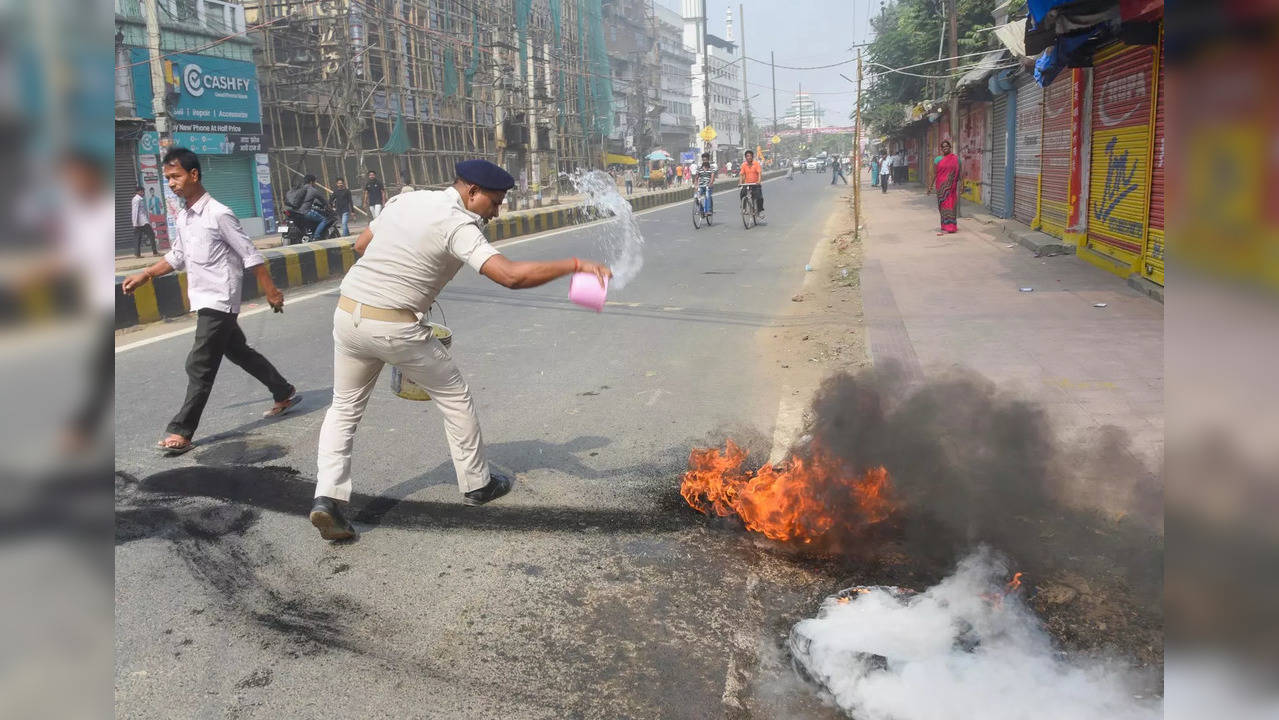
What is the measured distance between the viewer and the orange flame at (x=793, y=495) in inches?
147

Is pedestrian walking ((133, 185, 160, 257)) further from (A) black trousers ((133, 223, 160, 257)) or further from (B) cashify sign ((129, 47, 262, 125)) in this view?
(B) cashify sign ((129, 47, 262, 125))

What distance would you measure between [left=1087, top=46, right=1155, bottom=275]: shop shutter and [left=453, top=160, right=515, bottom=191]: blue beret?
8.30 metres

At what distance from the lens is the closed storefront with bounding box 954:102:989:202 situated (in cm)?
2238

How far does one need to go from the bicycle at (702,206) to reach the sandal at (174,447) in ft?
49.3

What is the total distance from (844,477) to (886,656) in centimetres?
136

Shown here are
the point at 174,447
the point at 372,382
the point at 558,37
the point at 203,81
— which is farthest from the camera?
the point at 558,37

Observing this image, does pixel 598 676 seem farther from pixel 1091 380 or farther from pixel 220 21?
pixel 220 21

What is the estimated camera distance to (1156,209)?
9281mm

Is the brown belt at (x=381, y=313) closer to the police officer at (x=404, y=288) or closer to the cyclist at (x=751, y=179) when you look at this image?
the police officer at (x=404, y=288)

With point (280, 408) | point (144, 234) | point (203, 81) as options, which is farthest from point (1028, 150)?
point (203, 81)

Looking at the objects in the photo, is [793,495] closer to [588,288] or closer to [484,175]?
[588,288]

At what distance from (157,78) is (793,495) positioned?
640 inches

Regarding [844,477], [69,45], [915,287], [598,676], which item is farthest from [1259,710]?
[915,287]

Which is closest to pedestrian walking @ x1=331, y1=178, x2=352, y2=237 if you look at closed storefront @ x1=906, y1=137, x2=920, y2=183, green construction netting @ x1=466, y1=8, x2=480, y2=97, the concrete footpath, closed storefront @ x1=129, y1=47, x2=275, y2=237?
closed storefront @ x1=129, y1=47, x2=275, y2=237
